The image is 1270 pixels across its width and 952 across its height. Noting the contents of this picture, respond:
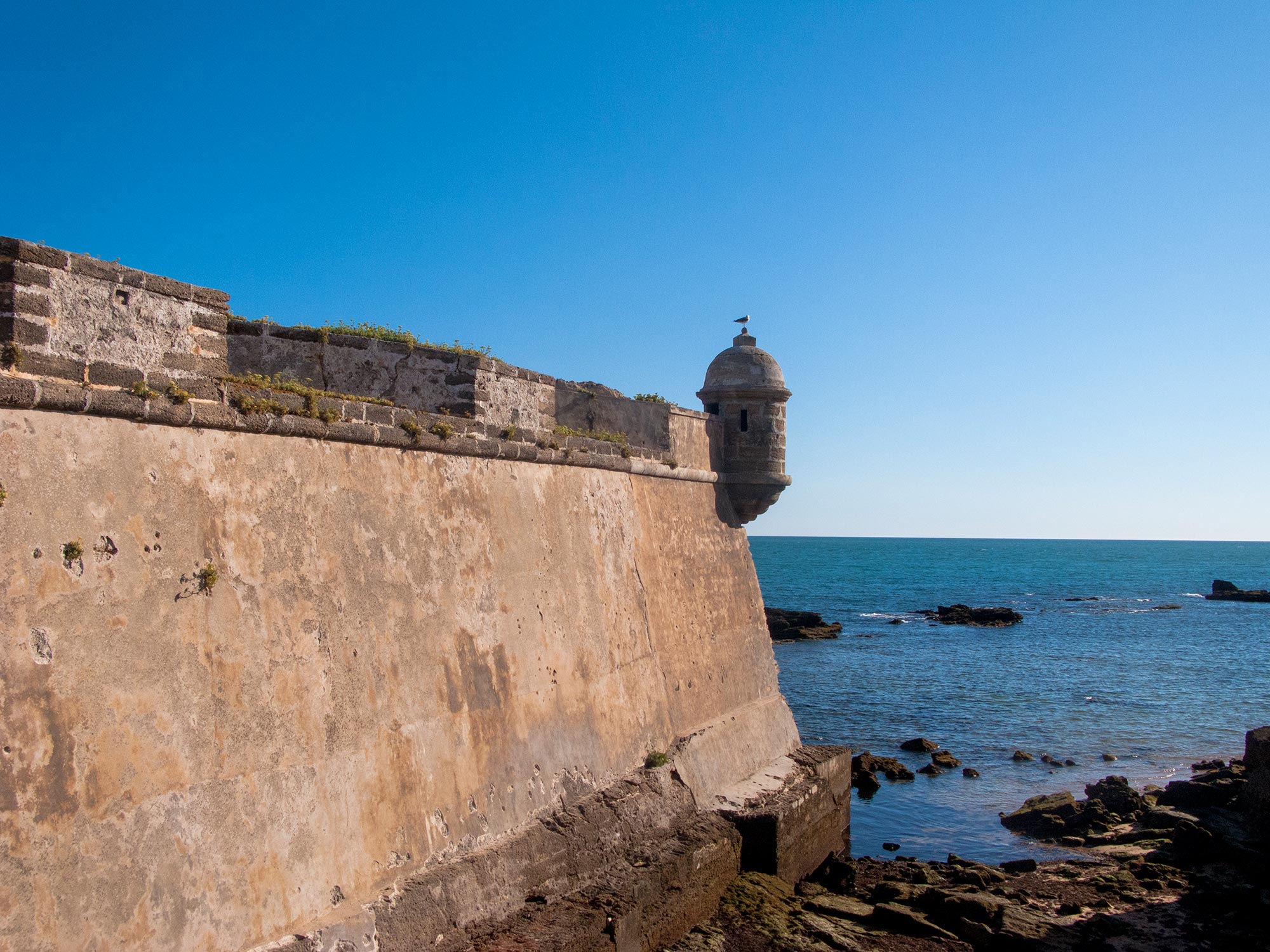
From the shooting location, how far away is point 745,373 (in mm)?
15797

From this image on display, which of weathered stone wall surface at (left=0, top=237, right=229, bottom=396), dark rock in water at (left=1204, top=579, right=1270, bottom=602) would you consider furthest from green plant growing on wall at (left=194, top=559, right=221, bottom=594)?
dark rock in water at (left=1204, top=579, right=1270, bottom=602)

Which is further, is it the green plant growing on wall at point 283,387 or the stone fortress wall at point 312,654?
the green plant growing on wall at point 283,387

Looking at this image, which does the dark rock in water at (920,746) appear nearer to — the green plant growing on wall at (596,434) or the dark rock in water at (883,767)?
the dark rock in water at (883,767)

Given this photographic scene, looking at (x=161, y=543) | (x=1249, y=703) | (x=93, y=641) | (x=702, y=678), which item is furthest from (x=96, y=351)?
(x=1249, y=703)

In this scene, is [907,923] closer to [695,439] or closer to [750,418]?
[695,439]

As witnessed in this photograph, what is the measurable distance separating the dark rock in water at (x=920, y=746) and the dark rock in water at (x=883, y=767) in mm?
1699

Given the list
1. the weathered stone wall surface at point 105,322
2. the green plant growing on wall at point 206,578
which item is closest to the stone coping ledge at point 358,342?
the weathered stone wall surface at point 105,322

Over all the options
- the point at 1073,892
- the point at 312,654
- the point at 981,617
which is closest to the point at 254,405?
the point at 312,654

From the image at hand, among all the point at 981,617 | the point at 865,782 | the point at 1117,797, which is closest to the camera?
the point at 1117,797

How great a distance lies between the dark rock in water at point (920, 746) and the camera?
24.5 m

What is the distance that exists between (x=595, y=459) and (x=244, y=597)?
572 centimetres

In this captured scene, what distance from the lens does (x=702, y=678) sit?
45.2 feet

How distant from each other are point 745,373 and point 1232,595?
253ft

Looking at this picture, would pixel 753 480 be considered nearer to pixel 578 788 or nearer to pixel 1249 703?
pixel 578 788
